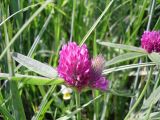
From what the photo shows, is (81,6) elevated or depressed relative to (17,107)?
elevated

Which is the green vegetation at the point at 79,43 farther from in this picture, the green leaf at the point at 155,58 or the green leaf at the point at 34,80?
the green leaf at the point at 34,80

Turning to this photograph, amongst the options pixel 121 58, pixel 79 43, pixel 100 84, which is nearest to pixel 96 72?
pixel 100 84

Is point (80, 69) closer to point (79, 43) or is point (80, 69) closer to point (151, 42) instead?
point (151, 42)

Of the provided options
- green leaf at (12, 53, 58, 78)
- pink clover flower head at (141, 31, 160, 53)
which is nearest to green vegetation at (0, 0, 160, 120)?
pink clover flower head at (141, 31, 160, 53)

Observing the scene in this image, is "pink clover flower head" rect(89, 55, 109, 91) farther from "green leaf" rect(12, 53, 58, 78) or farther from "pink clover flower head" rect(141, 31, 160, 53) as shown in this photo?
"pink clover flower head" rect(141, 31, 160, 53)

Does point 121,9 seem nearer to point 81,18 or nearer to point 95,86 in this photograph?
point 81,18

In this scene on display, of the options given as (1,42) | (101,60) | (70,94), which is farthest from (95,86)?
(70,94)

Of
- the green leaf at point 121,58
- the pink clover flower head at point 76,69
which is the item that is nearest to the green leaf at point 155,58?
the green leaf at point 121,58

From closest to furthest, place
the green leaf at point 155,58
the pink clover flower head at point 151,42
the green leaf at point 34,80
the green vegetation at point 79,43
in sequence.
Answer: the green leaf at point 34,80 < the green leaf at point 155,58 < the pink clover flower head at point 151,42 < the green vegetation at point 79,43
